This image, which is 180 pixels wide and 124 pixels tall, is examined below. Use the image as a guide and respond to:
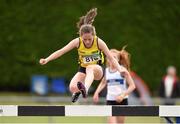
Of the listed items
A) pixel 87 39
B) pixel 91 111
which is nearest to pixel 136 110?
pixel 91 111

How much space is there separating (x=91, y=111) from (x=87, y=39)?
0.97 metres

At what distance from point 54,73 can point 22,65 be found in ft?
3.31

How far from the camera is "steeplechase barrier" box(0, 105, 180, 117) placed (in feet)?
30.0

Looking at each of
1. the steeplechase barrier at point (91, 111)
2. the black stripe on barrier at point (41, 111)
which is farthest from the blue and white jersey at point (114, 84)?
the black stripe on barrier at point (41, 111)

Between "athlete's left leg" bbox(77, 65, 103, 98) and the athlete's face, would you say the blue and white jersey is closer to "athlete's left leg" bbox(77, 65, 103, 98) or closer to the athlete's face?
"athlete's left leg" bbox(77, 65, 103, 98)

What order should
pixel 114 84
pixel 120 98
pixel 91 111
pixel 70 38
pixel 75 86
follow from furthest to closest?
pixel 70 38
pixel 114 84
pixel 120 98
pixel 75 86
pixel 91 111

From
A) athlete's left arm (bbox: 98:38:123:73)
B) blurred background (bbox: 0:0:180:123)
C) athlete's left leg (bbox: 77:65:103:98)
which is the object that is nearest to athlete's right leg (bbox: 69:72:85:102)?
athlete's left leg (bbox: 77:65:103:98)

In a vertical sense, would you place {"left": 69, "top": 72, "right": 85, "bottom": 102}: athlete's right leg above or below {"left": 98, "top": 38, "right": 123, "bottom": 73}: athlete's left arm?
below

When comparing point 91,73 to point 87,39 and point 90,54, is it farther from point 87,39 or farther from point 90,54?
point 87,39

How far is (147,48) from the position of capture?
923 inches

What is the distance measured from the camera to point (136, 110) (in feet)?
30.2

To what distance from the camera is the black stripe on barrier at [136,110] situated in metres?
9.20

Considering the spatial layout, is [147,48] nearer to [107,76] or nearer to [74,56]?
[74,56]

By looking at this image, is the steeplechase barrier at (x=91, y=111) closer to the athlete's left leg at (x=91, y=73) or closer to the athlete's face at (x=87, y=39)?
the athlete's left leg at (x=91, y=73)
